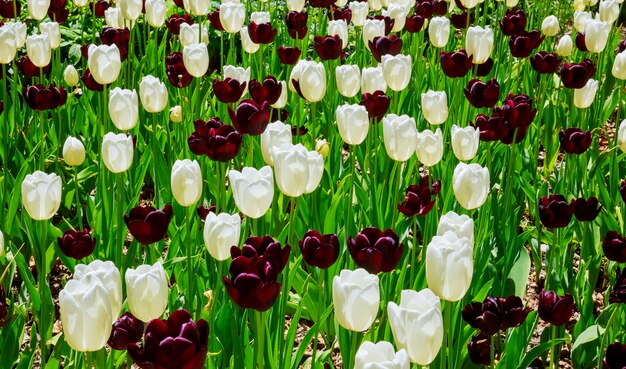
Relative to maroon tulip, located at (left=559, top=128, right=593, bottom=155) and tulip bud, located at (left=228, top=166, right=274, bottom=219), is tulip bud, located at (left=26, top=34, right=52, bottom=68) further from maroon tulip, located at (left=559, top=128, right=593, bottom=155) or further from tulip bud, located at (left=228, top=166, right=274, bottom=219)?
maroon tulip, located at (left=559, top=128, right=593, bottom=155)

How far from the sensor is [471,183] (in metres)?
2.12

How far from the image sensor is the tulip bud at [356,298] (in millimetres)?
1497

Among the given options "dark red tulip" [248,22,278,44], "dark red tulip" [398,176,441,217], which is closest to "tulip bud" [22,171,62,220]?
"dark red tulip" [398,176,441,217]

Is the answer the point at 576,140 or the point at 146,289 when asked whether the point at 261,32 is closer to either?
the point at 576,140

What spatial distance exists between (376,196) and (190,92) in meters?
1.34

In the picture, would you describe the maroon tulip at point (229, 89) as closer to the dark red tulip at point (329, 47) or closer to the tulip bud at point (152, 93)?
the tulip bud at point (152, 93)

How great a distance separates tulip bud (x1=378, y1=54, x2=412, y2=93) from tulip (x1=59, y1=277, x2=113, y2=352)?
1.89 m

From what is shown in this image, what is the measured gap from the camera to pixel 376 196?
2766 mm

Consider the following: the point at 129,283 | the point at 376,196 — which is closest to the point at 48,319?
the point at 129,283

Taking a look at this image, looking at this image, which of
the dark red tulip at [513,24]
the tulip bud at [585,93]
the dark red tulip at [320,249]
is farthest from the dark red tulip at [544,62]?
the dark red tulip at [320,249]

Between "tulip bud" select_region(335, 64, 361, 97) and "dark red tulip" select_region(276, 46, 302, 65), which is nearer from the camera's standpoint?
"tulip bud" select_region(335, 64, 361, 97)

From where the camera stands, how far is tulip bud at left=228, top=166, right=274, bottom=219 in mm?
1927

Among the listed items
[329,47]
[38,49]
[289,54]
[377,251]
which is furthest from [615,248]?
[38,49]

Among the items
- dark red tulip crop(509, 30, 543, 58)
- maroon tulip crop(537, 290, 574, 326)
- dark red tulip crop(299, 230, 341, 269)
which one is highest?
dark red tulip crop(509, 30, 543, 58)
